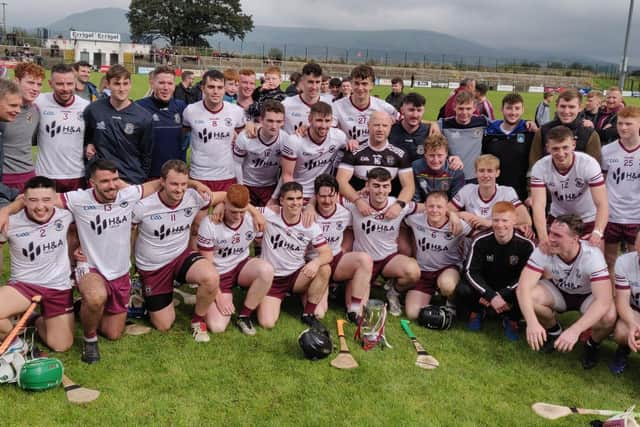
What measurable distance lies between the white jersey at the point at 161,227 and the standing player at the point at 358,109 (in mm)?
2088

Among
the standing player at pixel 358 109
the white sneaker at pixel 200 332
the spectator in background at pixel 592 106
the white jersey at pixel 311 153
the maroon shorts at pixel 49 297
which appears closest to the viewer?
the maroon shorts at pixel 49 297

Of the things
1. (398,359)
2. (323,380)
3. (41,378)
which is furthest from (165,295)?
(398,359)

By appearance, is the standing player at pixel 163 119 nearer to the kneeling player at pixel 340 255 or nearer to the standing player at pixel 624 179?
the kneeling player at pixel 340 255

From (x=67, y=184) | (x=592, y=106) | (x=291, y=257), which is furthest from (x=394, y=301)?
(x=592, y=106)

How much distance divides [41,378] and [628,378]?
15.1ft

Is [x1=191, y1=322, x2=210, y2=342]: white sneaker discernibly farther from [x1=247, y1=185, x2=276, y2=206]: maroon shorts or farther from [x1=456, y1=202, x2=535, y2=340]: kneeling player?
[x1=456, y1=202, x2=535, y2=340]: kneeling player

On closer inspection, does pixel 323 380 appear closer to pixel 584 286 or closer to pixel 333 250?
pixel 333 250

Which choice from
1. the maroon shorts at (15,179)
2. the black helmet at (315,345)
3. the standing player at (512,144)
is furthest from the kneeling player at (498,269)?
the maroon shorts at (15,179)

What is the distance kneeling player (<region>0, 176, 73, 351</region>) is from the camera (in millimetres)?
4414

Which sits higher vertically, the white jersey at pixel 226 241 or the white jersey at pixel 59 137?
the white jersey at pixel 59 137

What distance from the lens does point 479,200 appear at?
5898 millimetres

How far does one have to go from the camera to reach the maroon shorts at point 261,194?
6.79 m

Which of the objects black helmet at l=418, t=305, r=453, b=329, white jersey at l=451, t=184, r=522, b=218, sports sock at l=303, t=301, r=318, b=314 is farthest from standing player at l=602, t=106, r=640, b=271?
sports sock at l=303, t=301, r=318, b=314

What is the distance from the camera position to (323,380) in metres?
4.46
